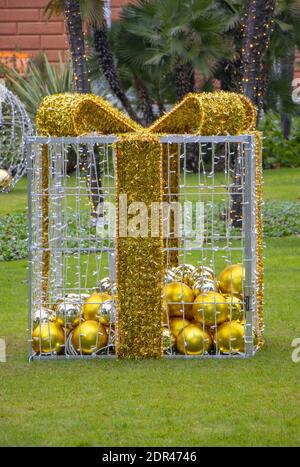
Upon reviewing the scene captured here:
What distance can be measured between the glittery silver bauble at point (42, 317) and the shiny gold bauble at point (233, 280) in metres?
1.13

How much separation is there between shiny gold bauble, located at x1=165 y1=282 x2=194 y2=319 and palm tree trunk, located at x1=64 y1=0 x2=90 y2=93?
8.27 meters

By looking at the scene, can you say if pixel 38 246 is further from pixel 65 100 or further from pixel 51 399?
pixel 51 399

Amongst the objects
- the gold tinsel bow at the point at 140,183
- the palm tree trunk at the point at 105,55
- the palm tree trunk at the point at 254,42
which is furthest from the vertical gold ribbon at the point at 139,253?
the palm tree trunk at the point at 105,55

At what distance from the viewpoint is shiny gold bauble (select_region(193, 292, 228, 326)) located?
7.56m

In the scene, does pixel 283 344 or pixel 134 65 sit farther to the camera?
pixel 134 65

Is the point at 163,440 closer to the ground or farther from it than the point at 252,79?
closer to the ground

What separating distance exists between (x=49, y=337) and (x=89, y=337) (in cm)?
26

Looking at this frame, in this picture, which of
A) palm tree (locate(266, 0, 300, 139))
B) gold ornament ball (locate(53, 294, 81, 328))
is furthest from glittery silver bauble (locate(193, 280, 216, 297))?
palm tree (locate(266, 0, 300, 139))

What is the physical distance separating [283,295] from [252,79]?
447cm

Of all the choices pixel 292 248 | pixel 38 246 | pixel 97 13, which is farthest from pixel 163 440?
pixel 97 13

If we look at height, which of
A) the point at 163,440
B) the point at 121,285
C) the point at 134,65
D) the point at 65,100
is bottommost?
the point at 163,440

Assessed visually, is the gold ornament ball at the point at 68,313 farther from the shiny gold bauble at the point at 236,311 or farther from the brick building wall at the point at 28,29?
the brick building wall at the point at 28,29

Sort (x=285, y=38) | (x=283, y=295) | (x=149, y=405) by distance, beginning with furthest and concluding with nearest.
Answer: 1. (x=285, y=38)
2. (x=283, y=295)
3. (x=149, y=405)

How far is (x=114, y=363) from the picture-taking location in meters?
7.50
